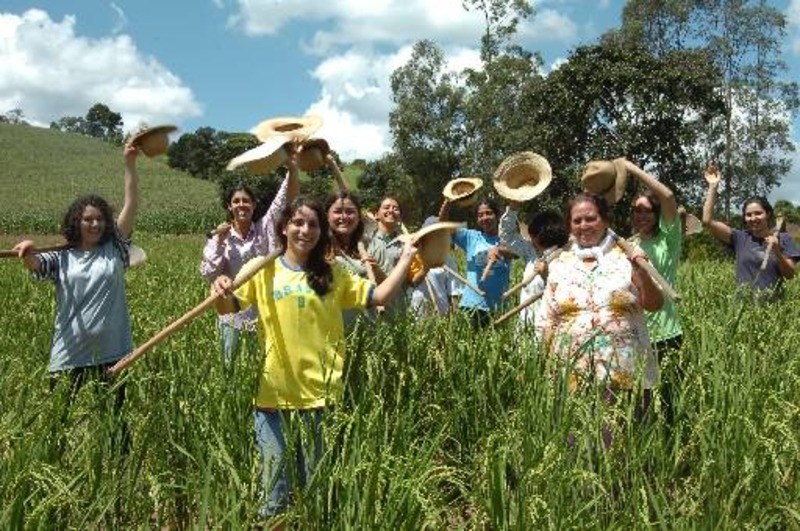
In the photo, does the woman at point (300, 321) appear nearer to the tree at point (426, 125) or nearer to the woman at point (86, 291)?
the woman at point (86, 291)

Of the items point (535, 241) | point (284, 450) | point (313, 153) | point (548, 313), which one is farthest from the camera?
point (535, 241)

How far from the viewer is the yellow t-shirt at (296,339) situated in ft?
9.21

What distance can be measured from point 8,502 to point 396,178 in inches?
1409

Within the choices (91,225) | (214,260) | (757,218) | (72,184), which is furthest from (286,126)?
(72,184)

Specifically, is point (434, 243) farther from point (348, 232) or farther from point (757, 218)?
point (757, 218)

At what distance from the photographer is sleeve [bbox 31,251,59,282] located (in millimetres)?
3590

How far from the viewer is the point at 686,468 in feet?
9.79

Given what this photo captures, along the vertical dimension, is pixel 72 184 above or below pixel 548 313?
above

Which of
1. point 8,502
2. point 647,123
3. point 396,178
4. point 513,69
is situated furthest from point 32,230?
point 8,502

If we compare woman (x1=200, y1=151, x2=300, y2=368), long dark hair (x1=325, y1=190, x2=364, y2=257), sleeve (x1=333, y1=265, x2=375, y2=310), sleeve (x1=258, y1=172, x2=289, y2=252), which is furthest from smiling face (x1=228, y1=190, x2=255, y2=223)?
sleeve (x1=333, y1=265, x2=375, y2=310)

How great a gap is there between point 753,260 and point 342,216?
3092 mm

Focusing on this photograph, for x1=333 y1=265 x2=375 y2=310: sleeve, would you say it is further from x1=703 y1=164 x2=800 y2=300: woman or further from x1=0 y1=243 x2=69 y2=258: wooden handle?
x1=703 y1=164 x2=800 y2=300: woman

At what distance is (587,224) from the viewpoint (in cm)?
321

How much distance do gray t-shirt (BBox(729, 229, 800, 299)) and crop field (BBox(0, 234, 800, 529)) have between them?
6.35 feet
